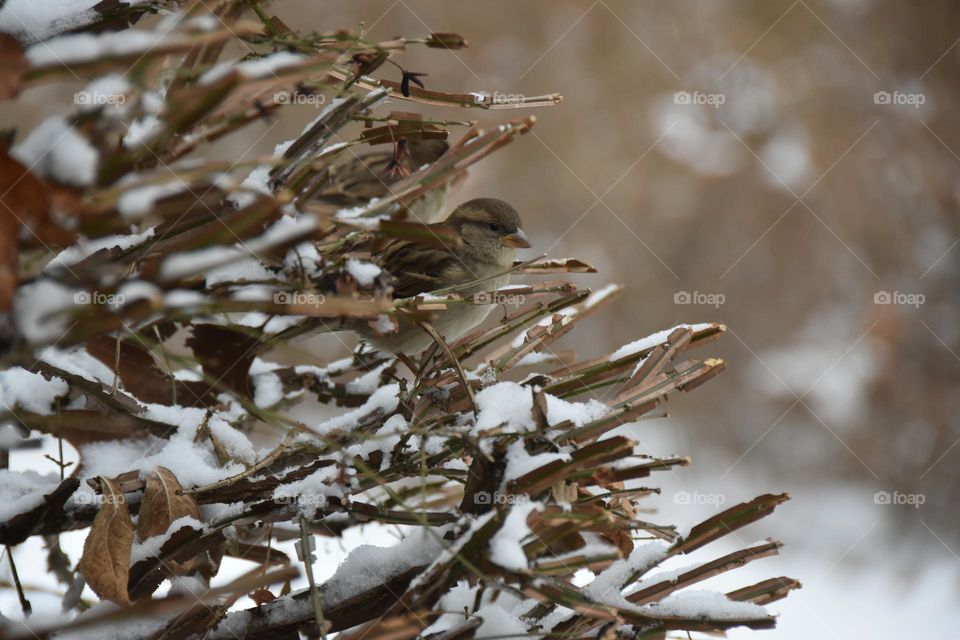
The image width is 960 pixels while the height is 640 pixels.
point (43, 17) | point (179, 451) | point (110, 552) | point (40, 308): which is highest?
point (43, 17)

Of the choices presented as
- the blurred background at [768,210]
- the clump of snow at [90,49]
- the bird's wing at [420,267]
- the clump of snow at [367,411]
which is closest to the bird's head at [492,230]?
the bird's wing at [420,267]

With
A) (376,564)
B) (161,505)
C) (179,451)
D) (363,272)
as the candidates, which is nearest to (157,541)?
(161,505)

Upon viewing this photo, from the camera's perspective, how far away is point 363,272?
3.37ft

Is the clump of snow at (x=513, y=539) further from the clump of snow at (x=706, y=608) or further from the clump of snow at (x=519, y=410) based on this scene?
the clump of snow at (x=706, y=608)

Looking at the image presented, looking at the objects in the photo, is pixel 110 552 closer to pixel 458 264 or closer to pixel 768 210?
pixel 458 264

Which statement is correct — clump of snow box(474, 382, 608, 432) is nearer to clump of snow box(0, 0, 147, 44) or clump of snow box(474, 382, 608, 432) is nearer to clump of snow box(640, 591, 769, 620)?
clump of snow box(640, 591, 769, 620)

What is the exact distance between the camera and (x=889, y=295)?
6324 millimetres

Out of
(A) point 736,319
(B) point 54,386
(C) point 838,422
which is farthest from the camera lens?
(A) point 736,319

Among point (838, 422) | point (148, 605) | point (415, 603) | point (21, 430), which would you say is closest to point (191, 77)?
point (148, 605)

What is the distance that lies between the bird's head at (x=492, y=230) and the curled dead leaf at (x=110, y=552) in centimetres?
173

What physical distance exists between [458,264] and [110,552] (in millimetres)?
1596

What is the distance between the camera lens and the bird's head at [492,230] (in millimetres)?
2812

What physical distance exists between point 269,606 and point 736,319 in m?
5.97

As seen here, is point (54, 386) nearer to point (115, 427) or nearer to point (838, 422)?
point (115, 427)
